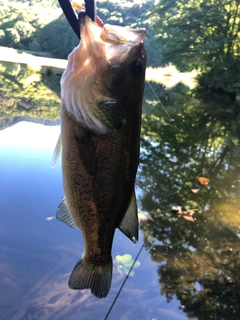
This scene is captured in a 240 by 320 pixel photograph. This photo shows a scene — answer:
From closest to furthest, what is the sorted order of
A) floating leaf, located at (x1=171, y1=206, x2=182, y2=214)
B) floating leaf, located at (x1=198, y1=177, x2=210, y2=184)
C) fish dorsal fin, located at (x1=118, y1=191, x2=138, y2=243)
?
1. fish dorsal fin, located at (x1=118, y1=191, x2=138, y2=243)
2. floating leaf, located at (x1=171, y1=206, x2=182, y2=214)
3. floating leaf, located at (x1=198, y1=177, x2=210, y2=184)

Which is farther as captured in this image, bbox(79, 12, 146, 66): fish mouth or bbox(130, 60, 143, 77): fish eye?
bbox(130, 60, 143, 77): fish eye

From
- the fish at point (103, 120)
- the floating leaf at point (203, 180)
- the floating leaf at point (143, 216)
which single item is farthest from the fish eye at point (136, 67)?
the floating leaf at point (203, 180)

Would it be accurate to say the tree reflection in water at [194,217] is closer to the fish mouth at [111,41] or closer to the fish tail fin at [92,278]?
the fish tail fin at [92,278]

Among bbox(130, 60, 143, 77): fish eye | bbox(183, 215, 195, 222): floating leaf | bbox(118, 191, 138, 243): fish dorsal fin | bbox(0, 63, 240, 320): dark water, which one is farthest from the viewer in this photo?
bbox(183, 215, 195, 222): floating leaf

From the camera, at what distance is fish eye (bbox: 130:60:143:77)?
152cm

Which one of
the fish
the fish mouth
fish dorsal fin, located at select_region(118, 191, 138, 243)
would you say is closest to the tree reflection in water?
fish dorsal fin, located at select_region(118, 191, 138, 243)

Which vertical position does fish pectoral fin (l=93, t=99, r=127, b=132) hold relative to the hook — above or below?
below

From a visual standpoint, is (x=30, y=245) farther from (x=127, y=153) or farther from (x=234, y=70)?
(x=234, y=70)

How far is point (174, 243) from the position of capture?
197 inches

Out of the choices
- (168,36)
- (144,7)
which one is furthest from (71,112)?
(144,7)

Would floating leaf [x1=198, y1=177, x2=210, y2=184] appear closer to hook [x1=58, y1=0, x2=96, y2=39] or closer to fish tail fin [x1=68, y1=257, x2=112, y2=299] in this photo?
fish tail fin [x1=68, y1=257, x2=112, y2=299]

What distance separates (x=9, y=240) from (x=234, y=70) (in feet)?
77.8

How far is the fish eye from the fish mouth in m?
0.05

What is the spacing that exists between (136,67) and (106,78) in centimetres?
15
